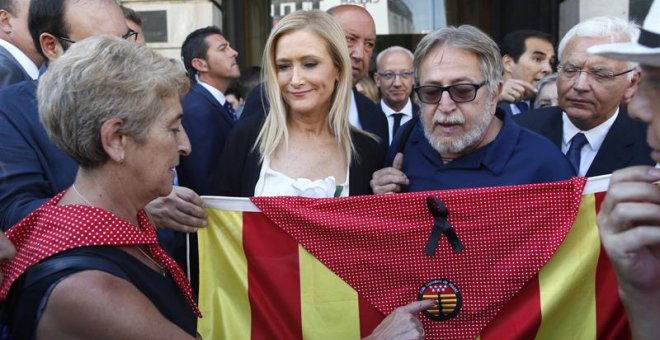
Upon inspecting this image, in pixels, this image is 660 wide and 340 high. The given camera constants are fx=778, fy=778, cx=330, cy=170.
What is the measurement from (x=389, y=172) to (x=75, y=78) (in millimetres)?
1561

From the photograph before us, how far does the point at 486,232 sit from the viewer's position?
2898 millimetres

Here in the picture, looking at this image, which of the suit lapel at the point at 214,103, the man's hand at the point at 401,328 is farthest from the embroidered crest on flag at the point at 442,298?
the suit lapel at the point at 214,103

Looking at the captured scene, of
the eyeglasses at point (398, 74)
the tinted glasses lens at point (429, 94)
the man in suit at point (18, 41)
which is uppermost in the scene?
the man in suit at point (18, 41)

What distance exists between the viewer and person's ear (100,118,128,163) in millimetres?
2029

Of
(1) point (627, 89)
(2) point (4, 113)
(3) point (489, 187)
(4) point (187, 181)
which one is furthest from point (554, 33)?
(2) point (4, 113)

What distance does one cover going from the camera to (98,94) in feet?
6.57

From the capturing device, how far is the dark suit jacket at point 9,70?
3598 millimetres

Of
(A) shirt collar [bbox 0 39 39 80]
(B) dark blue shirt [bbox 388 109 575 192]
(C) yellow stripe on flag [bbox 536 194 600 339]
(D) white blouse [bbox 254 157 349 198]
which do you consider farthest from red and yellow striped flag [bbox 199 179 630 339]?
(A) shirt collar [bbox 0 39 39 80]

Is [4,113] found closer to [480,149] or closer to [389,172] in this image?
[389,172]

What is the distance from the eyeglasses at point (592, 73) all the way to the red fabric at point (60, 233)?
2642 mm

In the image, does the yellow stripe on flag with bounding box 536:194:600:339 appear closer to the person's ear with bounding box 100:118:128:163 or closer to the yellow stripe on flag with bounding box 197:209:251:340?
the yellow stripe on flag with bounding box 197:209:251:340

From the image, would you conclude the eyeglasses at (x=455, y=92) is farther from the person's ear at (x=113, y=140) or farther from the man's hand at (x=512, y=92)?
the man's hand at (x=512, y=92)

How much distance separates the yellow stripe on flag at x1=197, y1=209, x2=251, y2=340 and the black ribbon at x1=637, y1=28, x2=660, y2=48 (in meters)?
1.91

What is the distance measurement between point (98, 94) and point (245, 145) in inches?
63.7
